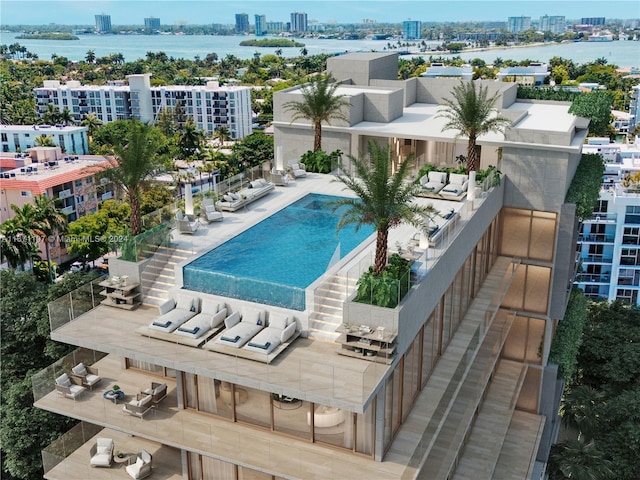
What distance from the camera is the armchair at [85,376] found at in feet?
64.7

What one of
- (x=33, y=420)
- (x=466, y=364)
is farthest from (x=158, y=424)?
(x=33, y=420)

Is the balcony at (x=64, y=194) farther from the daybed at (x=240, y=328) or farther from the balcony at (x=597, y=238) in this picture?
the daybed at (x=240, y=328)

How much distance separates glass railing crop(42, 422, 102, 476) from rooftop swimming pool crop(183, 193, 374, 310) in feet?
16.3

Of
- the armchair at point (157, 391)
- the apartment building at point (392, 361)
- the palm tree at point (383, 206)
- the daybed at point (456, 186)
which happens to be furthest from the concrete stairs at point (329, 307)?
the daybed at point (456, 186)

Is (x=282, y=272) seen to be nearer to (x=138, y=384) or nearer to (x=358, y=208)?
(x=358, y=208)

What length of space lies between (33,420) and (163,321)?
1401 cm

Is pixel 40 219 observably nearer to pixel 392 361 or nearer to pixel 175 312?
pixel 175 312

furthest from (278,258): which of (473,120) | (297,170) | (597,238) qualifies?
(597,238)

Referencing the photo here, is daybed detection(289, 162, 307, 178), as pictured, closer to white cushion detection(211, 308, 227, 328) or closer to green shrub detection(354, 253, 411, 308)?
white cushion detection(211, 308, 227, 328)

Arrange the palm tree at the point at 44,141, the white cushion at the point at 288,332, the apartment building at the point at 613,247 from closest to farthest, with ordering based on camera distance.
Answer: the white cushion at the point at 288,332
the apartment building at the point at 613,247
the palm tree at the point at 44,141

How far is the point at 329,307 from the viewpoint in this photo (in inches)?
757

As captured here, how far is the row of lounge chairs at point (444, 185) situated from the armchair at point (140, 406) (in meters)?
13.2

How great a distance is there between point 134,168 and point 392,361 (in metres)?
10.7

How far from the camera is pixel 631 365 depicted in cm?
3381
